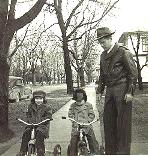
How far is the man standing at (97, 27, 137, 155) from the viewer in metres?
5.45

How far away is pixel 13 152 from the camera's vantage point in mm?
8117

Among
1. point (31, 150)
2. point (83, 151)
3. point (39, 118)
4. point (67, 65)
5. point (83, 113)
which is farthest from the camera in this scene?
point (67, 65)

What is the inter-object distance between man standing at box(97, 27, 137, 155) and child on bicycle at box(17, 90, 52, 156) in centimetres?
109

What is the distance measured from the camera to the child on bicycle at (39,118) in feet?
20.3

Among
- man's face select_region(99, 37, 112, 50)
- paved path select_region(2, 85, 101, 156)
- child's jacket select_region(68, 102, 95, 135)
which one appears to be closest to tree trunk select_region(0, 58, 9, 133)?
paved path select_region(2, 85, 101, 156)

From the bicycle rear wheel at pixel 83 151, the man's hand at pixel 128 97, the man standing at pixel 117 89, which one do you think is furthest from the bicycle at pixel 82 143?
the man's hand at pixel 128 97

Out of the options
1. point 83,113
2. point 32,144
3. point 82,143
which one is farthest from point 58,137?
point 32,144

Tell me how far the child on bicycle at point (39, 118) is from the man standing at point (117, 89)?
3.56 ft

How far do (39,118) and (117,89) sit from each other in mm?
1538

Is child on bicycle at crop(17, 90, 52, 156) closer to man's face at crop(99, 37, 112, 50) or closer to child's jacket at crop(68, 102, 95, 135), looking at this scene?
child's jacket at crop(68, 102, 95, 135)

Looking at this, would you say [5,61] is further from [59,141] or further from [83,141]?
[83,141]

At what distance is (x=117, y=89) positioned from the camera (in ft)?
18.2

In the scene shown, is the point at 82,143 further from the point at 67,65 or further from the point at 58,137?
the point at 67,65

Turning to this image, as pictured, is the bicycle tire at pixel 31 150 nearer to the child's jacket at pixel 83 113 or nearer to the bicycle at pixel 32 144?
the bicycle at pixel 32 144
